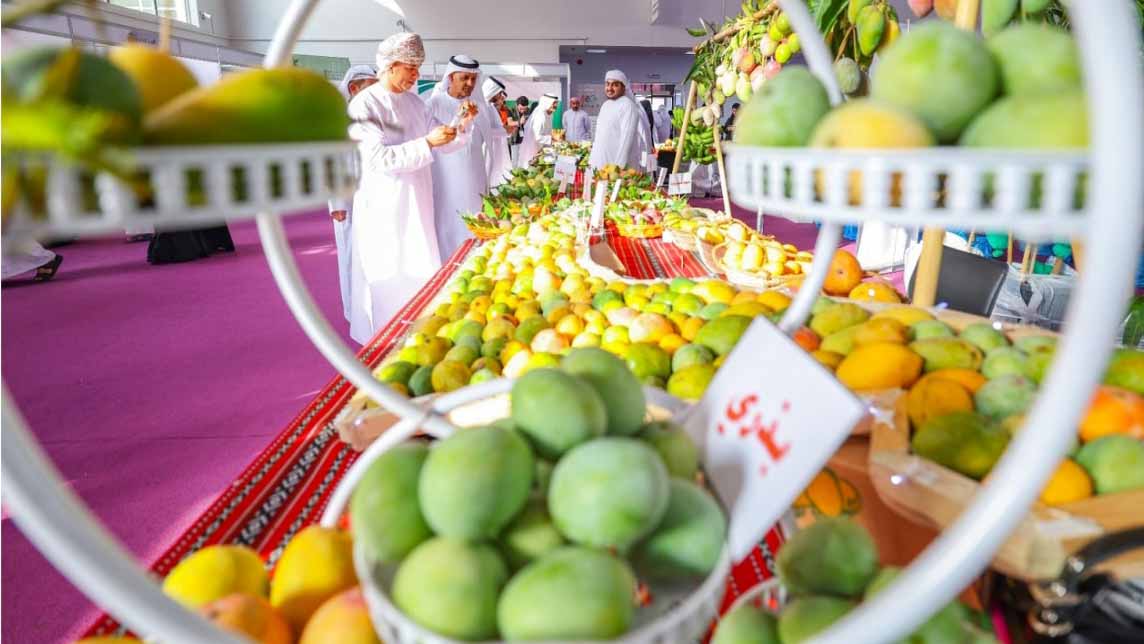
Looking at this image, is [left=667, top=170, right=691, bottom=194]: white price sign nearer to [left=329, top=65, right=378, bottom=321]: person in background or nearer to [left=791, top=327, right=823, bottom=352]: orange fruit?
[left=329, top=65, right=378, bottom=321]: person in background

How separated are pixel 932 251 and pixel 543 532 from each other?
1552mm

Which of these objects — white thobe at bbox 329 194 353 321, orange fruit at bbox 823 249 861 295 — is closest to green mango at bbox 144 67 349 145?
orange fruit at bbox 823 249 861 295

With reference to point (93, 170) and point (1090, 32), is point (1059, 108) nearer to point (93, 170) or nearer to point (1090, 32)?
point (1090, 32)

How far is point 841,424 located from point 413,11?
14.6m

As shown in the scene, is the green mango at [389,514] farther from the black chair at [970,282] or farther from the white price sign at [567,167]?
the white price sign at [567,167]

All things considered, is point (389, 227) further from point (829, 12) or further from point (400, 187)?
point (829, 12)

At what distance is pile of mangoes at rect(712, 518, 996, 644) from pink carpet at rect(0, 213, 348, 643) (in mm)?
1848

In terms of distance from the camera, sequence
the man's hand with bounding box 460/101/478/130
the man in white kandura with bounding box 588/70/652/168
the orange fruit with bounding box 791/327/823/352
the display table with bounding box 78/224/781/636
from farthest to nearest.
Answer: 1. the man in white kandura with bounding box 588/70/652/168
2. the man's hand with bounding box 460/101/478/130
3. the orange fruit with bounding box 791/327/823/352
4. the display table with bounding box 78/224/781/636

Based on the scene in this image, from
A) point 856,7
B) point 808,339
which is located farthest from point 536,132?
point 808,339

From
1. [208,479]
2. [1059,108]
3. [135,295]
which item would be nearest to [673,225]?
[208,479]

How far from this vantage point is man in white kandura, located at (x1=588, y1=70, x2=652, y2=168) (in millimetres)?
6965

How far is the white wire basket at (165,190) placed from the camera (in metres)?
0.36

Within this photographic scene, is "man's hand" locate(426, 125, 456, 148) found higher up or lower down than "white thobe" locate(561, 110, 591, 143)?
lower down

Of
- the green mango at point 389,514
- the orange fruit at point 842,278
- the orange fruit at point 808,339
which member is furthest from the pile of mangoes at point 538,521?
the orange fruit at point 842,278
